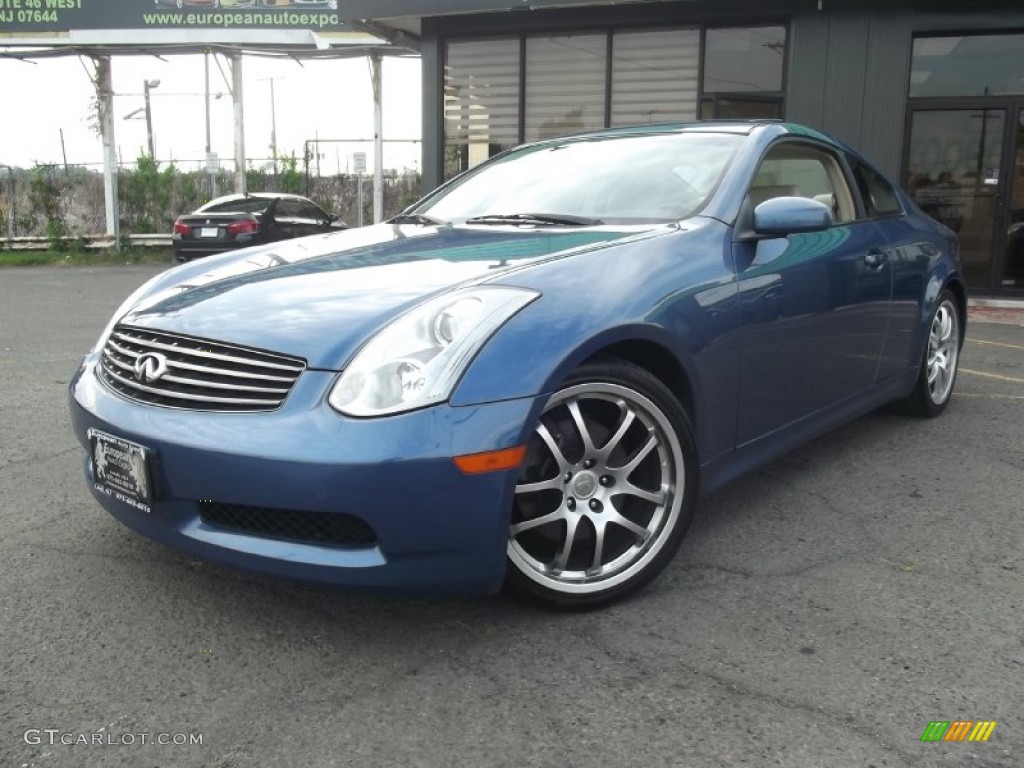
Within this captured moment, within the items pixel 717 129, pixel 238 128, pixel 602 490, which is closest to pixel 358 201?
pixel 238 128

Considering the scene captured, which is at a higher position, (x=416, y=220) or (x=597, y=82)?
(x=597, y=82)

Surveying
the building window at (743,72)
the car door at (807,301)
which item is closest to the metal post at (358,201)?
the building window at (743,72)

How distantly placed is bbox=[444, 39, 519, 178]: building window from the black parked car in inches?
124

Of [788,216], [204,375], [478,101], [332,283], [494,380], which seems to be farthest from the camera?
[478,101]

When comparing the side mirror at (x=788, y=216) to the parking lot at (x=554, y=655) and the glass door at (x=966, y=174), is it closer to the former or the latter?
the parking lot at (x=554, y=655)

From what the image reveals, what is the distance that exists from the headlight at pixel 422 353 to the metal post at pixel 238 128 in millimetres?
17277

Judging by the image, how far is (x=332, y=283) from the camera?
8.98 ft

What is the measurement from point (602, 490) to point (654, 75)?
9463mm

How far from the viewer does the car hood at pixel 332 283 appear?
243 centimetres

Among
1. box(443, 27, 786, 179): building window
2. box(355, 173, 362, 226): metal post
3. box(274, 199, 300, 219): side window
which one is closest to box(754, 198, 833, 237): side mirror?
box(443, 27, 786, 179): building window

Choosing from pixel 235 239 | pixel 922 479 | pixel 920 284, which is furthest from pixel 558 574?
pixel 235 239

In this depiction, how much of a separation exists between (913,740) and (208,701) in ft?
5.18

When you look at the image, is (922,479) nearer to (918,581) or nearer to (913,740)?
(918,581)

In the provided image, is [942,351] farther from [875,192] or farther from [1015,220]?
[1015,220]
